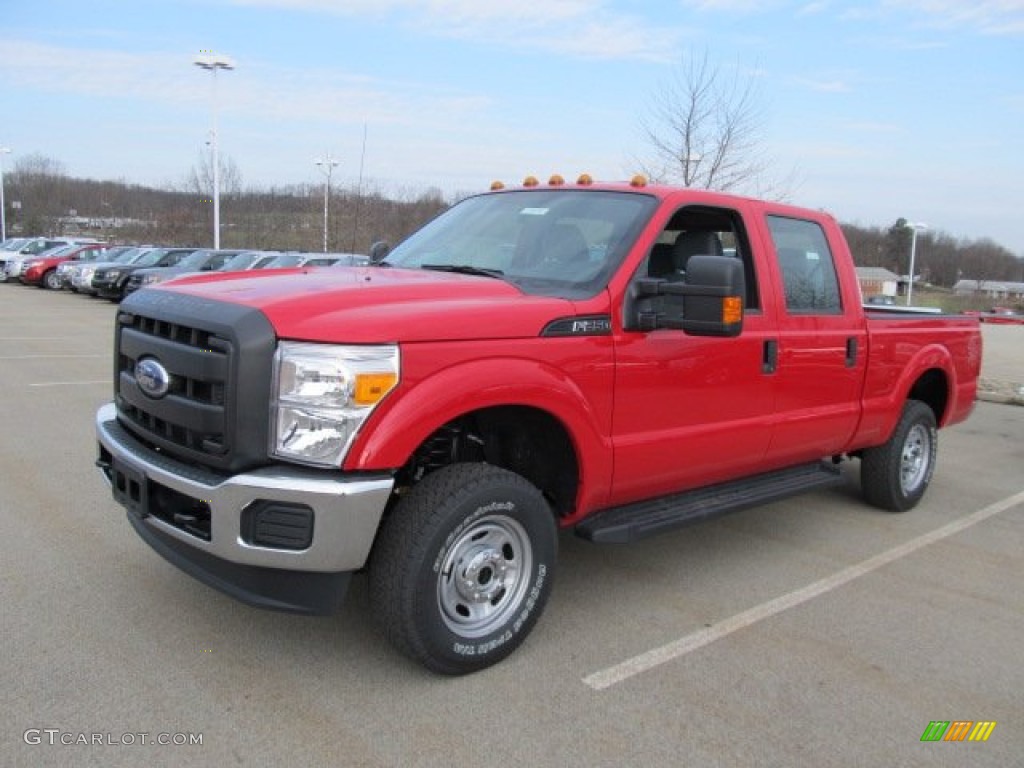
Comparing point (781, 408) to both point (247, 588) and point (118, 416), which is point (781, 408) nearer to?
point (247, 588)

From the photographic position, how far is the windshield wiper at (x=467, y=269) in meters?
4.01

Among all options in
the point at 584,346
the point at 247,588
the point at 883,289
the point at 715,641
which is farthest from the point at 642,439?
the point at 883,289

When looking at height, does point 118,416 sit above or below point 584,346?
below

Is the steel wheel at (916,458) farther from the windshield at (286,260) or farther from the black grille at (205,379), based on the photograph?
the windshield at (286,260)

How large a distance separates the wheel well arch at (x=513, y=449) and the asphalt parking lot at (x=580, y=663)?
669 millimetres

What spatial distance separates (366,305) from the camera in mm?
3131

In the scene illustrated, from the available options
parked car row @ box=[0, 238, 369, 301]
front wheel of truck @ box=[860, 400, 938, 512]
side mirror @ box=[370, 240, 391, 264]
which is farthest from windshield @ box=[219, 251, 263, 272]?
front wheel of truck @ box=[860, 400, 938, 512]

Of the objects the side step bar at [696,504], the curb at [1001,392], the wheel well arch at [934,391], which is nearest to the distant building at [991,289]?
the curb at [1001,392]

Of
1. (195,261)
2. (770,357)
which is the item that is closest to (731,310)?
(770,357)

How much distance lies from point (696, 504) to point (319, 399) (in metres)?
2.17

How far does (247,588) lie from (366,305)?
1113 millimetres

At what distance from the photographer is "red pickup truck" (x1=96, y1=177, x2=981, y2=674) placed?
9.57 ft

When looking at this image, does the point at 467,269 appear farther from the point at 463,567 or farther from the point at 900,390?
the point at 900,390

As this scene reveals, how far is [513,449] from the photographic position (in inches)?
154
